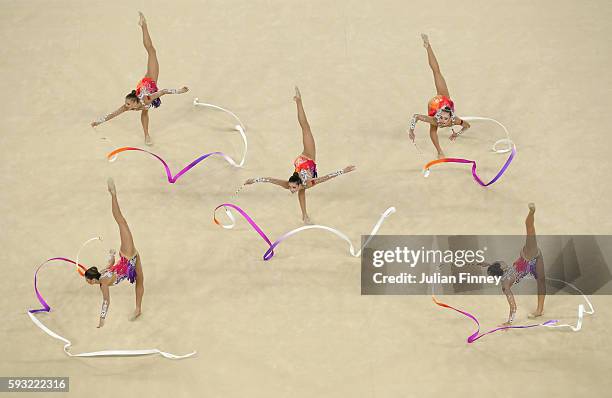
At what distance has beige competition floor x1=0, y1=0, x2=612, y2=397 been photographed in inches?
348

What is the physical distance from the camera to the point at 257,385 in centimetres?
870

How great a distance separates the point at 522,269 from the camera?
8.95 meters

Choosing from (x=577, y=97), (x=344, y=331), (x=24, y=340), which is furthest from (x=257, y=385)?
(x=577, y=97)

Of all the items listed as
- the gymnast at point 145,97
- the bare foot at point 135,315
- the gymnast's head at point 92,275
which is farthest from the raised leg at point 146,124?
A: the gymnast's head at point 92,275

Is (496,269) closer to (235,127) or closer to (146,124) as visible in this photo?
(235,127)

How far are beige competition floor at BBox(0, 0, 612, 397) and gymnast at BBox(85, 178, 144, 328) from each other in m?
0.30

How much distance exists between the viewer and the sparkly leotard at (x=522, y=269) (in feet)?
29.3

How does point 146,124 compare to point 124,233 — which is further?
point 146,124

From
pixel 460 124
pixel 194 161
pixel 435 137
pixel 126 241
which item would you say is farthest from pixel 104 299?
pixel 460 124

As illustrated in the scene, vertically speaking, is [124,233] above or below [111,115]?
below

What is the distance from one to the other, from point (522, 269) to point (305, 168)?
87.3 inches

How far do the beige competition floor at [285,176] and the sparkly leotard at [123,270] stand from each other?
0.42 m

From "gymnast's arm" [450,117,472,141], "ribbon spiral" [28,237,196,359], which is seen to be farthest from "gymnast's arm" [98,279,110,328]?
"gymnast's arm" [450,117,472,141]

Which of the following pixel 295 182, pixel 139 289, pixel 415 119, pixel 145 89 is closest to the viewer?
pixel 139 289
